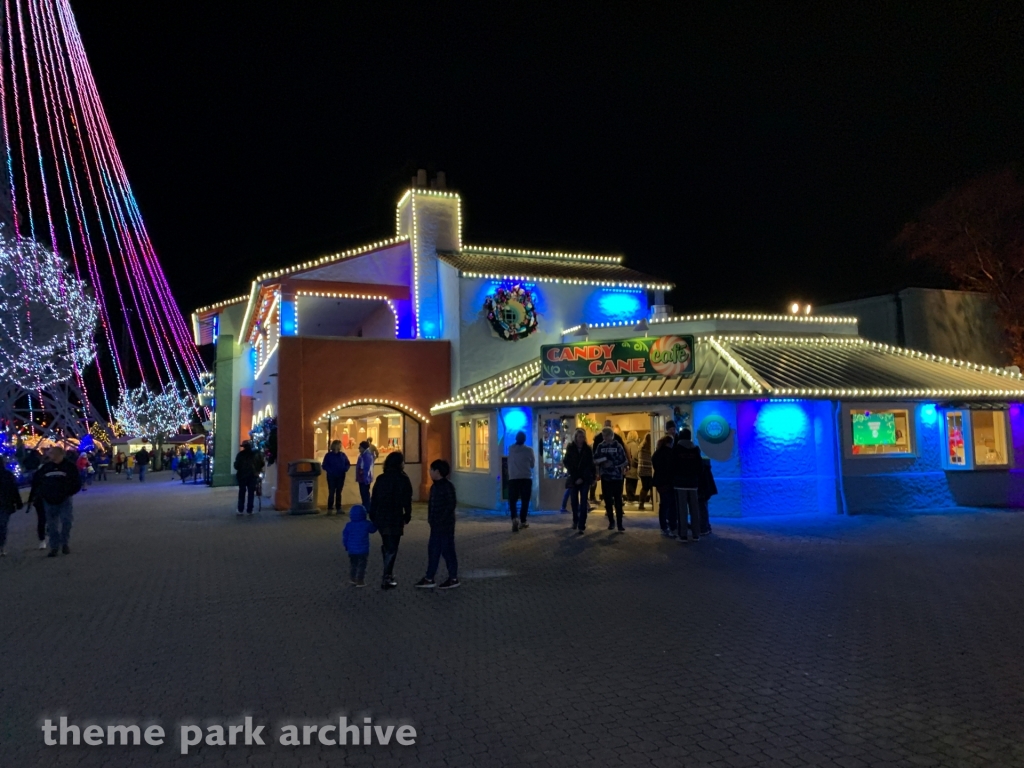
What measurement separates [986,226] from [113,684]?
27311 mm

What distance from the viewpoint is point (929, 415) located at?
51.3 ft

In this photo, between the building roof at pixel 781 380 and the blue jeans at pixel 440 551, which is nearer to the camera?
the blue jeans at pixel 440 551

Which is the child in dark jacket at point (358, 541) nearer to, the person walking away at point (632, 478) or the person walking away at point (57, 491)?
the person walking away at point (57, 491)

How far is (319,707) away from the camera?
476cm

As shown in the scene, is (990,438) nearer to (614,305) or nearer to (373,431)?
(614,305)

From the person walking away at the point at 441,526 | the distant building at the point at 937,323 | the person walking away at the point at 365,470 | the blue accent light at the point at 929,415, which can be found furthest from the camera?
the distant building at the point at 937,323

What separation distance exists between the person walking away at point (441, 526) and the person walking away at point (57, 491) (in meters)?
5.94

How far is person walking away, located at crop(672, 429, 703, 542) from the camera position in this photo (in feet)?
37.2

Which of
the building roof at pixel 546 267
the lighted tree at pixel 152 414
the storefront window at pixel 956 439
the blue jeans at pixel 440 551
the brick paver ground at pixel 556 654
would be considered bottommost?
the brick paver ground at pixel 556 654

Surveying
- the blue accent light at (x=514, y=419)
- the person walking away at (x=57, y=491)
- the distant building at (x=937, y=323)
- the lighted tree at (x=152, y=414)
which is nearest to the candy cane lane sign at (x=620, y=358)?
the blue accent light at (x=514, y=419)

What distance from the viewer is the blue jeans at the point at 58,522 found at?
1097 centimetres

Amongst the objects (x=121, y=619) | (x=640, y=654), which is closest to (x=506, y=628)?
(x=640, y=654)

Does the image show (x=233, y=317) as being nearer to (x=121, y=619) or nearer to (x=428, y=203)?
(x=428, y=203)

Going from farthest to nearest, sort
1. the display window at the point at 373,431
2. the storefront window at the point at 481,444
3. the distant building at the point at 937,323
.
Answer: the distant building at the point at 937,323 → the display window at the point at 373,431 → the storefront window at the point at 481,444
